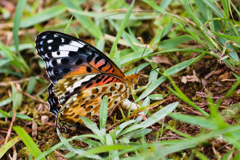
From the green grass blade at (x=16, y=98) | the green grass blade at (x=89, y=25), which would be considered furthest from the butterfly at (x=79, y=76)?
the green grass blade at (x=89, y=25)

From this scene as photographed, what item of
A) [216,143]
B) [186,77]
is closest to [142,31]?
[186,77]

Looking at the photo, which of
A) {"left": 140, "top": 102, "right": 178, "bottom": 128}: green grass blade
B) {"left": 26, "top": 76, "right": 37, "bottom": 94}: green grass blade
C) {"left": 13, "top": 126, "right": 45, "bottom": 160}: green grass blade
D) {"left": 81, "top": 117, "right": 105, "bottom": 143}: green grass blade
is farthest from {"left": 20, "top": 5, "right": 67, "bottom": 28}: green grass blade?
{"left": 140, "top": 102, "right": 178, "bottom": 128}: green grass blade

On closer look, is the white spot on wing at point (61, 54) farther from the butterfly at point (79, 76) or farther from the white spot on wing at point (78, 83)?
the white spot on wing at point (78, 83)

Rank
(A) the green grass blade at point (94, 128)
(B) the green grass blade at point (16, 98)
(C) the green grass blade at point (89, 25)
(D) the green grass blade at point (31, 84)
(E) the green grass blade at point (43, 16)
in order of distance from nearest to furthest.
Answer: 1. (A) the green grass blade at point (94, 128)
2. (B) the green grass blade at point (16, 98)
3. (D) the green grass blade at point (31, 84)
4. (C) the green grass blade at point (89, 25)
5. (E) the green grass blade at point (43, 16)

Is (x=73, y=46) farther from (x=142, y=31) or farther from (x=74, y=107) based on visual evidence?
(x=142, y=31)

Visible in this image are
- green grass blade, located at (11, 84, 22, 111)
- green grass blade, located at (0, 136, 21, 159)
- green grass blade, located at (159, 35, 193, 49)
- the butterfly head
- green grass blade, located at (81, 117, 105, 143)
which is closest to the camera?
green grass blade, located at (81, 117, 105, 143)

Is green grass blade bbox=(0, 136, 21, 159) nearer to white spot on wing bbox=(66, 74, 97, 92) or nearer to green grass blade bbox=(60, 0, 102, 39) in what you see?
white spot on wing bbox=(66, 74, 97, 92)

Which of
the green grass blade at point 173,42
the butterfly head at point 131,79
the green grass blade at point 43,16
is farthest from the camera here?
the green grass blade at point 43,16

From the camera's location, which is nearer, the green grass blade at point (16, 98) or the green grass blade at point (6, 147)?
the green grass blade at point (6, 147)

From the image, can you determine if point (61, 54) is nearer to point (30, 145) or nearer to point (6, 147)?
point (30, 145)

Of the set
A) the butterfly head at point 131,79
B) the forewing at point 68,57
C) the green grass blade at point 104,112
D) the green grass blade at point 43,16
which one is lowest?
the green grass blade at point 104,112
